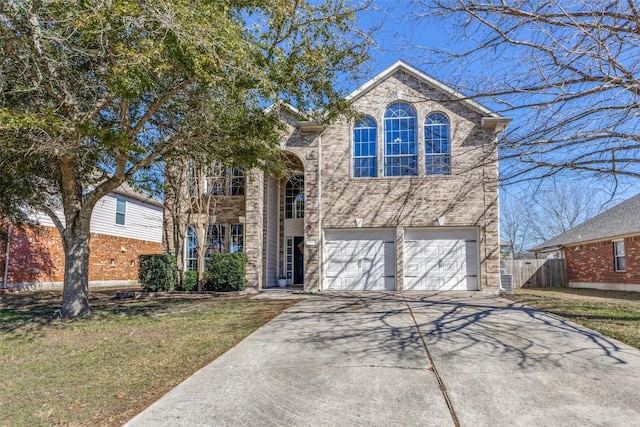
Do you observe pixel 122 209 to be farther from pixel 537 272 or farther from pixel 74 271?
pixel 537 272

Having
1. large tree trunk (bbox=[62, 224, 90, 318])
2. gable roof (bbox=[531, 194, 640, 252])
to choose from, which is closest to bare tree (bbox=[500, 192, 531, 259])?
gable roof (bbox=[531, 194, 640, 252])

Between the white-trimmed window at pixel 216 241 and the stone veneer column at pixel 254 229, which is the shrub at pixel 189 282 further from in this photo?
the stone veneer column at pixel 254 229

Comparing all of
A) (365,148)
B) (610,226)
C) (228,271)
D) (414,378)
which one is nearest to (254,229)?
(228,271)

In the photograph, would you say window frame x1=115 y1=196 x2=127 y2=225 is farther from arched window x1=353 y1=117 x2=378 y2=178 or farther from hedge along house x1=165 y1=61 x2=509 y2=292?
arched window x1=353 y1=117 x2=378 y2=178

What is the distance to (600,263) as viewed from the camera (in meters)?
19.0

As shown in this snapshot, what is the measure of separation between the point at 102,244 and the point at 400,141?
14828 mm

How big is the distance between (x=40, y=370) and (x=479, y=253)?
42.5 ft

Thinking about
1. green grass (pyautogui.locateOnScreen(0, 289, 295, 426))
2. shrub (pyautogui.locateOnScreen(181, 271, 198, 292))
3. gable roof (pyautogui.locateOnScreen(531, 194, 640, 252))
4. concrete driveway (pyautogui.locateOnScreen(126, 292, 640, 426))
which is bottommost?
green grass (pyautogui.locateOnScreen(0, 289, 295, 426))

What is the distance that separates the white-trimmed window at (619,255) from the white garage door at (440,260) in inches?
293

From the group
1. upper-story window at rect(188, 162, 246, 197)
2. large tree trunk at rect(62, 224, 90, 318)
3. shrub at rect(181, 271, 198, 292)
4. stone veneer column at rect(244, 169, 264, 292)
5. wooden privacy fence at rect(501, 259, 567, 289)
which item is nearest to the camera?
large tree trunk at rect(62, 224, 90, 318)

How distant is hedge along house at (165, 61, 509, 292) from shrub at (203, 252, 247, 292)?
1.97ft

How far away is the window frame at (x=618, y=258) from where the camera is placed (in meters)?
17.4

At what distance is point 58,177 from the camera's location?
9.99m

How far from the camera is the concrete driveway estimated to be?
3936mm
